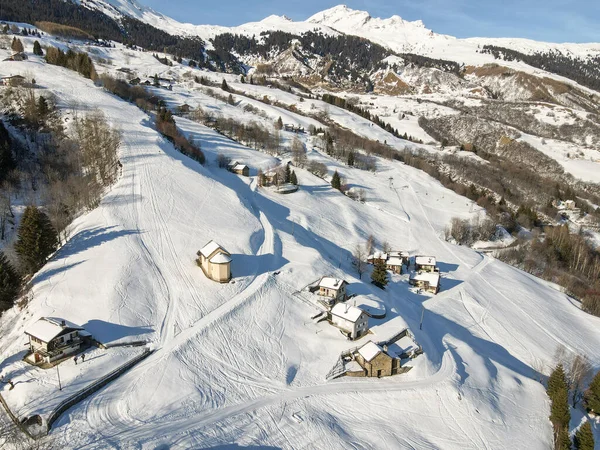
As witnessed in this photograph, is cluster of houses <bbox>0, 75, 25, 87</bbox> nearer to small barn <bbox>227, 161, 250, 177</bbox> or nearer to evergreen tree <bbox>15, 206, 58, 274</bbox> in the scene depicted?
small barn <bbox>227, 161, 250, 177</bbox>

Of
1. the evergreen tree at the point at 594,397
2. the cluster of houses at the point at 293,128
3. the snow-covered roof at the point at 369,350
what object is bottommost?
the evergreen tree at the point at 594,397

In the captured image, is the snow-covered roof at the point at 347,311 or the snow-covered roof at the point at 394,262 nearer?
the snow-covered roof at the point at 347,311

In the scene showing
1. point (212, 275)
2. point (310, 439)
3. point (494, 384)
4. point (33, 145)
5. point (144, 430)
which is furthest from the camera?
point (33, 145)

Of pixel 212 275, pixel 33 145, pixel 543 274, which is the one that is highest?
pixel 33 145

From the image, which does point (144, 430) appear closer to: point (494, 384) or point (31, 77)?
point (494, 384)

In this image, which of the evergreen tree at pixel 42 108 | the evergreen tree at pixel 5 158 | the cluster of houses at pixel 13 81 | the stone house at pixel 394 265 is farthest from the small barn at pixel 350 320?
the cluster of houses at pixel 13 81

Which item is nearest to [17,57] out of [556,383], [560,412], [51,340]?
[51,340]

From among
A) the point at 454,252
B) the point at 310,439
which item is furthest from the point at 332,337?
the point at 454,252

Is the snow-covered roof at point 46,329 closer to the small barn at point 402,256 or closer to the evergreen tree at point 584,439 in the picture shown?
the evergreen tree at point 584,439
